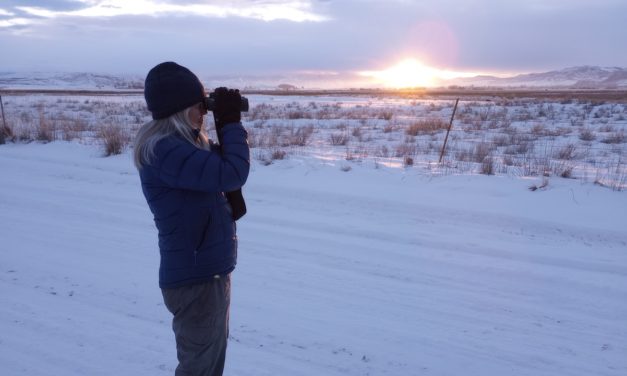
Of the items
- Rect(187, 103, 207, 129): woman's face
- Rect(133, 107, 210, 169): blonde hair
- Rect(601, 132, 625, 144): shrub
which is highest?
Rect(187, 103, 207, 129): woman's face

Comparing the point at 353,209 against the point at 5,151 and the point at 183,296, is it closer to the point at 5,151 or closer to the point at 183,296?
the point at 183,296

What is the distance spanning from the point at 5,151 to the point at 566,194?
12070 mm

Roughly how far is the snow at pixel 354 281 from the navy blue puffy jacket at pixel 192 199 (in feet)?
4.63

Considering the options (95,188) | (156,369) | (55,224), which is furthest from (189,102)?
(95,188)

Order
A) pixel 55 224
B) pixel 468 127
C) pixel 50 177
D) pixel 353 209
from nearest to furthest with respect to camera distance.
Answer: pixel 55 224 < pixel 353 209 < pixel 50 177 < pixel 468 127

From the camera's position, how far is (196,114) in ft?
6.68

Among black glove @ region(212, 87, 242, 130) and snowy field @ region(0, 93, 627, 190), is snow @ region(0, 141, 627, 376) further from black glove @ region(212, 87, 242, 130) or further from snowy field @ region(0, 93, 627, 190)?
black glove @ region(212, 87, 242, 130)

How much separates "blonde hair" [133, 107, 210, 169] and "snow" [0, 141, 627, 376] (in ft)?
5.97

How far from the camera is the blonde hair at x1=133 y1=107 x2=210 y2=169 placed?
6.31 feet

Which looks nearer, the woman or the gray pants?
the woman

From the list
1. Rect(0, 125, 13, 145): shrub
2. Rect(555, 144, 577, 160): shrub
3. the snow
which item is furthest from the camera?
Rect(0, 125, 13, 145): shrub

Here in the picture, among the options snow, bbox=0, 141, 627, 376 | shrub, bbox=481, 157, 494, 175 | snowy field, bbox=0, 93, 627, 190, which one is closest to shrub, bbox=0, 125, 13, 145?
snowy field, bbox=0, 93, 627, 190

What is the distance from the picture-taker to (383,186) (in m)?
7.95

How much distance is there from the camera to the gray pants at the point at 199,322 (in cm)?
211
